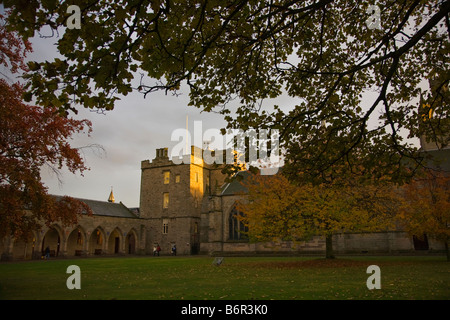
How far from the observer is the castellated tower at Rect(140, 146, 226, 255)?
4588cm

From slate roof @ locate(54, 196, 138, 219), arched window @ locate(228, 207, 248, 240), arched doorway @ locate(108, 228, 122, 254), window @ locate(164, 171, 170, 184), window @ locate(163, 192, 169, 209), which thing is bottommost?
arched doorway @ locate(108, 228, 122, 254)

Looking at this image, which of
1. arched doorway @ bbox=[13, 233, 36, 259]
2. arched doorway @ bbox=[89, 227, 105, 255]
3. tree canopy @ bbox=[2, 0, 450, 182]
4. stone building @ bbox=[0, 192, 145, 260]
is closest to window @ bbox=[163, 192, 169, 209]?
stone building @ bbox=[0, 192, 145, 260]

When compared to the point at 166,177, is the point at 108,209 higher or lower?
lower

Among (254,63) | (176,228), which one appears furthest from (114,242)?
(254,63)

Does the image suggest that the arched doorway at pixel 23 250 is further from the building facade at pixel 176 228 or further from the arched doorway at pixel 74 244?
the arched doorway at pixel 74 244

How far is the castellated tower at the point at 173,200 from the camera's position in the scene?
151 feet

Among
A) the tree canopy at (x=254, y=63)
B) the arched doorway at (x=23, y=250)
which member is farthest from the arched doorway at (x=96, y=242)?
the tree canopy at (x=254, y=63)

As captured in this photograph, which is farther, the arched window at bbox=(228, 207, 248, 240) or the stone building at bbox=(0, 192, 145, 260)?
the arched window at bbox=(228, 207, 248, 240)

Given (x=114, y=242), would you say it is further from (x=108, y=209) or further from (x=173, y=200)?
(x=173, y=200)

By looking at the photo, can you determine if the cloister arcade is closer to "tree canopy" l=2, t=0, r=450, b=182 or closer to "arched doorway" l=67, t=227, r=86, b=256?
"arched doorway" l=67, t=227, r=86, b=256

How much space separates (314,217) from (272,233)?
8.45 ft

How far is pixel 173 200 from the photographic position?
4784 centimetres

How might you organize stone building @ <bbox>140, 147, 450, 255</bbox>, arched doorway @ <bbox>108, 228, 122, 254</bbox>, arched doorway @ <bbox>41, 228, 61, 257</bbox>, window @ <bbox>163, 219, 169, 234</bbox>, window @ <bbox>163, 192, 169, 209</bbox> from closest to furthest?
stone building @ <bbox>140, 147, 450, 255</bbox>, arched doorway @ <bbox>41, 228, 61, 257</bbox>, window @ <bbox>163, 219, 169, 234</bbox>, arched doorway @ <bbox>108, 228, 122, 254</bbox>, window @ <bbox>163, 192, 169, 209</bbox>

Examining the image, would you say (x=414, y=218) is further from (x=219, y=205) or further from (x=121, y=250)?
(x=121, y=250)
